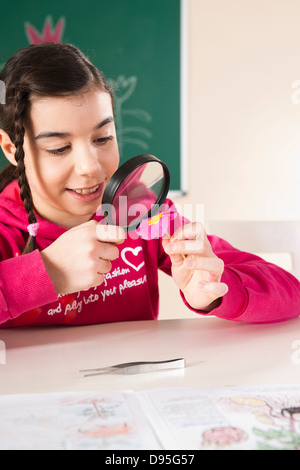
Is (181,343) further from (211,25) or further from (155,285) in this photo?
(211,25)

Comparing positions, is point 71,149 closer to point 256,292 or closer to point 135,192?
point 135,192

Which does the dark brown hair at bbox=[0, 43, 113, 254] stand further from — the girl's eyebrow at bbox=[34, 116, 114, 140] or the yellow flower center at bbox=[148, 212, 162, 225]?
the yellow flower center at bbox=[148, 212, 162, 225]

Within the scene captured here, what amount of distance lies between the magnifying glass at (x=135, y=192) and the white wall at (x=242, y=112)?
1768 millimetres

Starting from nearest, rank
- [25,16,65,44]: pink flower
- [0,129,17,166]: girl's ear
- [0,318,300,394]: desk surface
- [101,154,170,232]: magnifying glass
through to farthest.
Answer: [0,318,300,394]: desk surface
[101,154,170,232]: magnifying glass
[0,129,17,166]: girl's ear
[25,16,65,44]: pink flower

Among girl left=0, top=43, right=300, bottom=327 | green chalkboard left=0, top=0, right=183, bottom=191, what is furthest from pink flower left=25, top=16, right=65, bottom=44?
girl left=0, top=43, right=300, bottom=327

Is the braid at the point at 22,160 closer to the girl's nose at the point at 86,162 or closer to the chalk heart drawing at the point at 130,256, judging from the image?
the girl's nose at the point at 86,162

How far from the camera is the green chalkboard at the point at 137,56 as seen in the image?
255 centimetres

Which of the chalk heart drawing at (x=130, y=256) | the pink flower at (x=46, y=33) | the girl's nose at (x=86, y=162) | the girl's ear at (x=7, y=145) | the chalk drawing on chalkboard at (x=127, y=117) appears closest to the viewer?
the girl's nose at (x=86, y=162)

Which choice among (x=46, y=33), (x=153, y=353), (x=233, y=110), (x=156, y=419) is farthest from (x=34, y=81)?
(x=233, y=110)

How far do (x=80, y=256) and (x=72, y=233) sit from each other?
5 cm

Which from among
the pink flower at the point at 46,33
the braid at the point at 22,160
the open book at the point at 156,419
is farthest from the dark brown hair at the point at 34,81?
the pink flower at the point at 46,33

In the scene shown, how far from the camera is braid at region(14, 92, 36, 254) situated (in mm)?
1119

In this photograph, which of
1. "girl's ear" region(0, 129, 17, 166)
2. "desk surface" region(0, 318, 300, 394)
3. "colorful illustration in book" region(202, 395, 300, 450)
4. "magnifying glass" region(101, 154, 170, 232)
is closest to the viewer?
"colorful illustration in book" region(202, 395, 300, 450)

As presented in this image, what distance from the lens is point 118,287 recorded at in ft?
4.37
